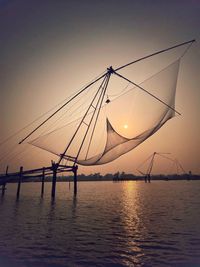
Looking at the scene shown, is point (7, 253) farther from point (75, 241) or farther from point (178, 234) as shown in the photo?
point (178, 234)

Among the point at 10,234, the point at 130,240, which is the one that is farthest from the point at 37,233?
the point at 130,240

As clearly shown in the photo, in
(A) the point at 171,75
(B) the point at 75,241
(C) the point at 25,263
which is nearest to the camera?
(C) the point at 25,263

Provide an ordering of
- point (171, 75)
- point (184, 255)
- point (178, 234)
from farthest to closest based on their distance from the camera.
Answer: point (171, 75) → point (178, 234) → point (184, 255)

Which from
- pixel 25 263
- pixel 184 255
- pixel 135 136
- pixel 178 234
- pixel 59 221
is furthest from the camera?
pixel 135 136

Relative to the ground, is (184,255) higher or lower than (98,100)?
lower

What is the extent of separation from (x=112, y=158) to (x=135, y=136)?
170 inches

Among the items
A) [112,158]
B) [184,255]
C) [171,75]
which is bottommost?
[184,255]

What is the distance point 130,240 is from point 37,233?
4.21 m

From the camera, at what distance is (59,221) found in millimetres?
15469

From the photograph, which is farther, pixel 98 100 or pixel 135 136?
pixel 98 100

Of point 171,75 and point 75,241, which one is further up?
point 171,75

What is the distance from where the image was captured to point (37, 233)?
39.2 feet

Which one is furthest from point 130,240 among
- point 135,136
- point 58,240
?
point 135,136

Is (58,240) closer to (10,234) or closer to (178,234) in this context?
(10,234)
